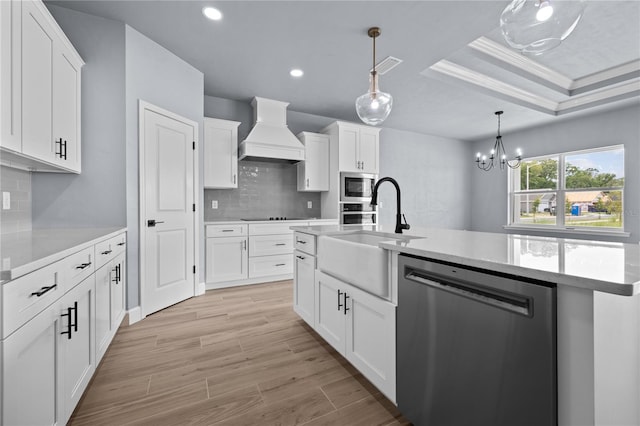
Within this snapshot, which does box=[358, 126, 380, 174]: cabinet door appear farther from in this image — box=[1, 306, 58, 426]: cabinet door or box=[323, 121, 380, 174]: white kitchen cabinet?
box=[1, 306, 58, 426]: cabinet door

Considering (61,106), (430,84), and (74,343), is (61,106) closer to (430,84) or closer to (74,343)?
(74,343)

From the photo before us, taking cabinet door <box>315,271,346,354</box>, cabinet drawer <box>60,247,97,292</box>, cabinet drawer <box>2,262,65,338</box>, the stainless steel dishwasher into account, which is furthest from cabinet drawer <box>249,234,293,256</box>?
the stainless steel dishwasher

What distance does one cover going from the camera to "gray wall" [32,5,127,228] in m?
2.32

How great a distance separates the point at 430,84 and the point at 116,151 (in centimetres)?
375

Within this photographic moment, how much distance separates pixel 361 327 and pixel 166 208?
94.1 inches

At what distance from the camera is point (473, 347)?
100 centimetres

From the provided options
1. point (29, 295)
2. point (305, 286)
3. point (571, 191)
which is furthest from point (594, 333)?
point (571, 191)

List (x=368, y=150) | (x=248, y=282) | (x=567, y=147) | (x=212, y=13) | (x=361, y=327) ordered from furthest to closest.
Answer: (x=567, y=147) → (x=368, y=150) → (x=248, y=282) → (x=212, y=13) → (x=361, y=327)

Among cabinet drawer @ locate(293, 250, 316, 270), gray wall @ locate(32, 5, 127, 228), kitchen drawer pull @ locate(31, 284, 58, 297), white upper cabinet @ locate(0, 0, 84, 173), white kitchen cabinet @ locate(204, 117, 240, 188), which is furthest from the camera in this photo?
white kitchen cabinet @ locate(204, 117, 240, 188)

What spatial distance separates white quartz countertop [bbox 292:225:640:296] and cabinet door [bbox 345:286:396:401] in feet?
1.15

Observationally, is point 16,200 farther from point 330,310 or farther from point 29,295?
point 330,310

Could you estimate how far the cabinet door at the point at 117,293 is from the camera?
6.67 feet

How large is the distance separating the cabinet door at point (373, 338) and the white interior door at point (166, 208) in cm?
212

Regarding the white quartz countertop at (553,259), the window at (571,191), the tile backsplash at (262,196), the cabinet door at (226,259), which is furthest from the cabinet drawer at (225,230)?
the window at (571,191)
